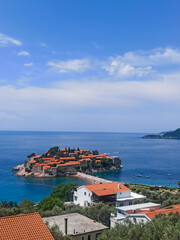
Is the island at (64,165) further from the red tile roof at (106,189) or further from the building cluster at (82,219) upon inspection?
the red tile roof at (106,189)

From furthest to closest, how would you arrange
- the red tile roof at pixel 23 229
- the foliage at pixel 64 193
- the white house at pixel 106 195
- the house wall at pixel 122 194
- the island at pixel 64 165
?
the island at pixel 64 165 < the foliage at pixel 64 193 < the house wall at pixel 122 194 < the white house at pixel 106 195 < the red tile roof at pixel 23 229

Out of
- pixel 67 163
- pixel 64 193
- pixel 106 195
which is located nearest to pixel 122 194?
pixel 106 195

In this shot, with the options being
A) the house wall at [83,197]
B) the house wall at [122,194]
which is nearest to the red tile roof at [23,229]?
the house wall at [83,197]

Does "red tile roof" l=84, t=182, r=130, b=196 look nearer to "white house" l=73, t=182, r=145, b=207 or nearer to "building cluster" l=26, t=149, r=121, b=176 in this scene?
"white house" l=73, t=182, r=145, b=207

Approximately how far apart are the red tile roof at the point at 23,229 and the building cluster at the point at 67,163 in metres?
70.8

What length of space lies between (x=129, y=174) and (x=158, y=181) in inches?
559

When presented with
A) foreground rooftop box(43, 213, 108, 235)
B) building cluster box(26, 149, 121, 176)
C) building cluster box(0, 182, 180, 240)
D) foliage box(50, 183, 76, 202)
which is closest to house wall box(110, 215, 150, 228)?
building cluster box(0, 182, 180, 240)

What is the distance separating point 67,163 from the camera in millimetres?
87125

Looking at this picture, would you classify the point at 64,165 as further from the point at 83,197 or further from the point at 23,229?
the point at 23,229

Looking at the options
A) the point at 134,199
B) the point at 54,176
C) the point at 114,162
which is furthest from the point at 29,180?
the point at 134,199

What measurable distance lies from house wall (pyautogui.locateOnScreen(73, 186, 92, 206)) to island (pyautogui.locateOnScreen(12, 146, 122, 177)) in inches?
1606

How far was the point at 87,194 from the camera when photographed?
126 ft

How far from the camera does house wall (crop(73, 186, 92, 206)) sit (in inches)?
1492

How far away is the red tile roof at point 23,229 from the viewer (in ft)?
34.7
